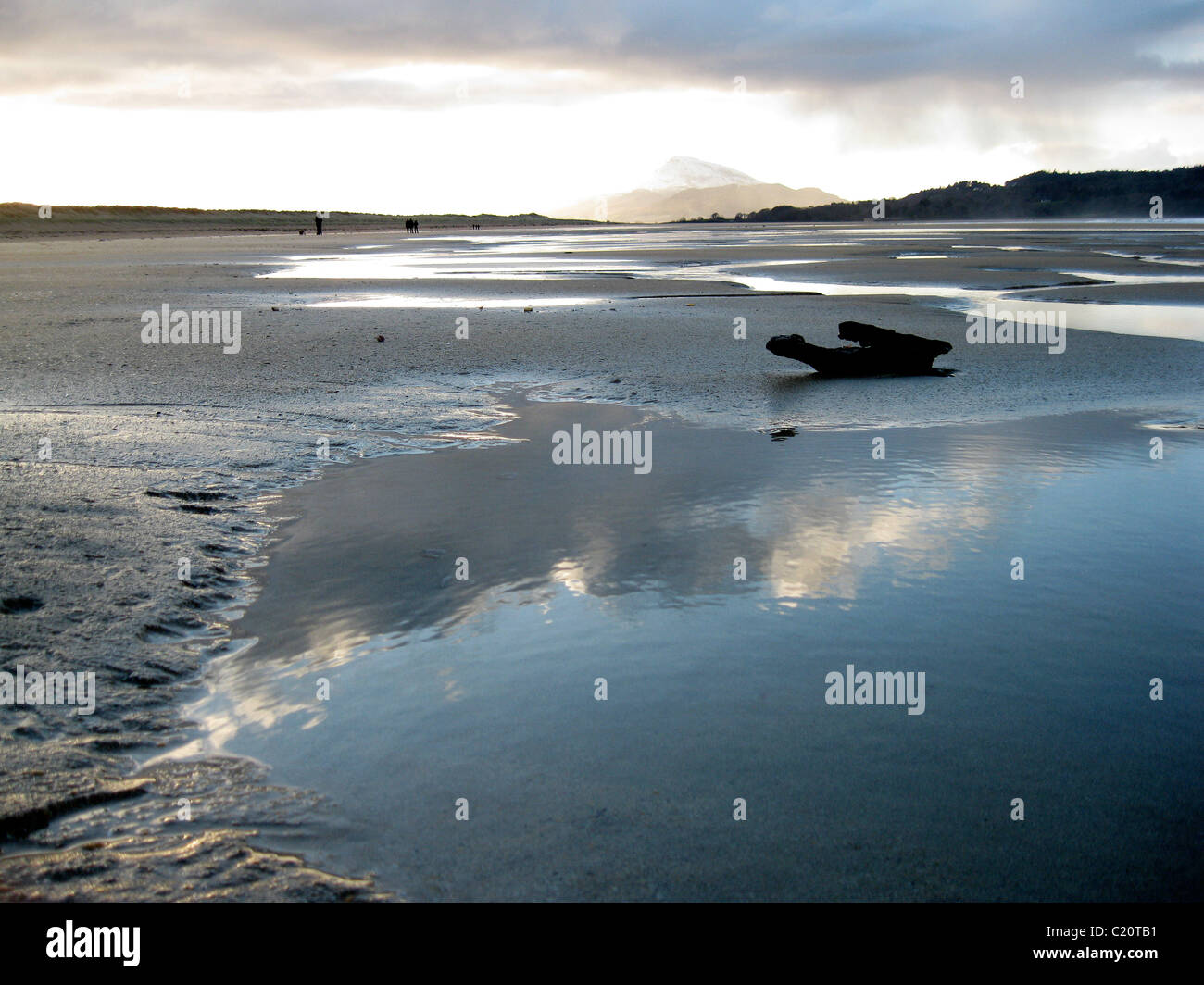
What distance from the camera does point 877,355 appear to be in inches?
412

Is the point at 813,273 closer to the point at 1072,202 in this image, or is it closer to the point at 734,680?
the point at 734,680

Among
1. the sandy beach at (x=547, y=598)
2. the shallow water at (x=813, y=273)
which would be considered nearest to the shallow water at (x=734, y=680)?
the sandy beach at (x=547, y=598)

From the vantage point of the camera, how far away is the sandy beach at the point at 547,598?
2.84 metres

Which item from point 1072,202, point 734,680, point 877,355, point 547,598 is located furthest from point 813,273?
point 1072,202

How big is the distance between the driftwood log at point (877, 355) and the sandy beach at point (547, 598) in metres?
0.37

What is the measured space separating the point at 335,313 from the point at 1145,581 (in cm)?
1288

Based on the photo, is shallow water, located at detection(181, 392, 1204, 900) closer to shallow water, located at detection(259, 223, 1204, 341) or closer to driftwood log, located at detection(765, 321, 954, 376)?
driftwood log, located at detection(765, 321, 954, 376)

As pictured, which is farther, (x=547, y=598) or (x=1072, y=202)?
(x=1072, y=202)

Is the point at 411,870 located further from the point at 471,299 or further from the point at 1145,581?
the point at 471,299

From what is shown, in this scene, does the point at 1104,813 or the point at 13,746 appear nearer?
the point at 1104,813

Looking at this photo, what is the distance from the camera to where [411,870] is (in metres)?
2.75

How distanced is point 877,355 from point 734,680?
7352 mm

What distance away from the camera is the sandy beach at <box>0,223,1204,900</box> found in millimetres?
2840

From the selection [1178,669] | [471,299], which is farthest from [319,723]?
[471,299]
